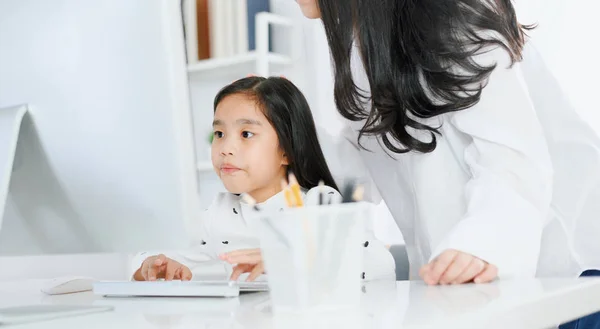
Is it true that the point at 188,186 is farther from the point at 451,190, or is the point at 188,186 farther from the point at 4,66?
the point at 451,190

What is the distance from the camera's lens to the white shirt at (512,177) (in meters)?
0.99

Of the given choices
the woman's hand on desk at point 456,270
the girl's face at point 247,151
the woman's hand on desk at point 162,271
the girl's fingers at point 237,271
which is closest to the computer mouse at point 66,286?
the woman's hand on desk at point 162,271

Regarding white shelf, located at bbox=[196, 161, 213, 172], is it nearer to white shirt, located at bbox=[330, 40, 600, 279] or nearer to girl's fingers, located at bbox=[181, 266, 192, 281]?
white shirt, located at bbox=[330, 40, 600, 279]

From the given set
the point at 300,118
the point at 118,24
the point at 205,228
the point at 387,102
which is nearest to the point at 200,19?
the point at 300,118

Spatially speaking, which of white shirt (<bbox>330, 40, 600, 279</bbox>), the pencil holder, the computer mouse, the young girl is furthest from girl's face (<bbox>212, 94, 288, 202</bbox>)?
the pencil holder

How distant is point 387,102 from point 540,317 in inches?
26.8

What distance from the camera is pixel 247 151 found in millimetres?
1580

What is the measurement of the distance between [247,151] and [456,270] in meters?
0.84

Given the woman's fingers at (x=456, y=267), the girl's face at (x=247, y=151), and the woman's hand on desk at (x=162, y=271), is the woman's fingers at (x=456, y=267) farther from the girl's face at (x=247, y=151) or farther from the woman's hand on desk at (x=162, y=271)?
the girl's face at (x=247, y=151)

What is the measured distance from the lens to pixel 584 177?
47.4 inches

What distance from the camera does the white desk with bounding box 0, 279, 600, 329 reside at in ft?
1.58

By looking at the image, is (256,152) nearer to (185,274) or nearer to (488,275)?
(185,274)

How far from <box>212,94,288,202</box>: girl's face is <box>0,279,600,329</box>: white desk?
0.84 meters

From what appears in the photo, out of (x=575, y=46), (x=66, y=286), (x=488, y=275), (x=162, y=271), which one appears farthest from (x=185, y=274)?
(x=575, y=46)
